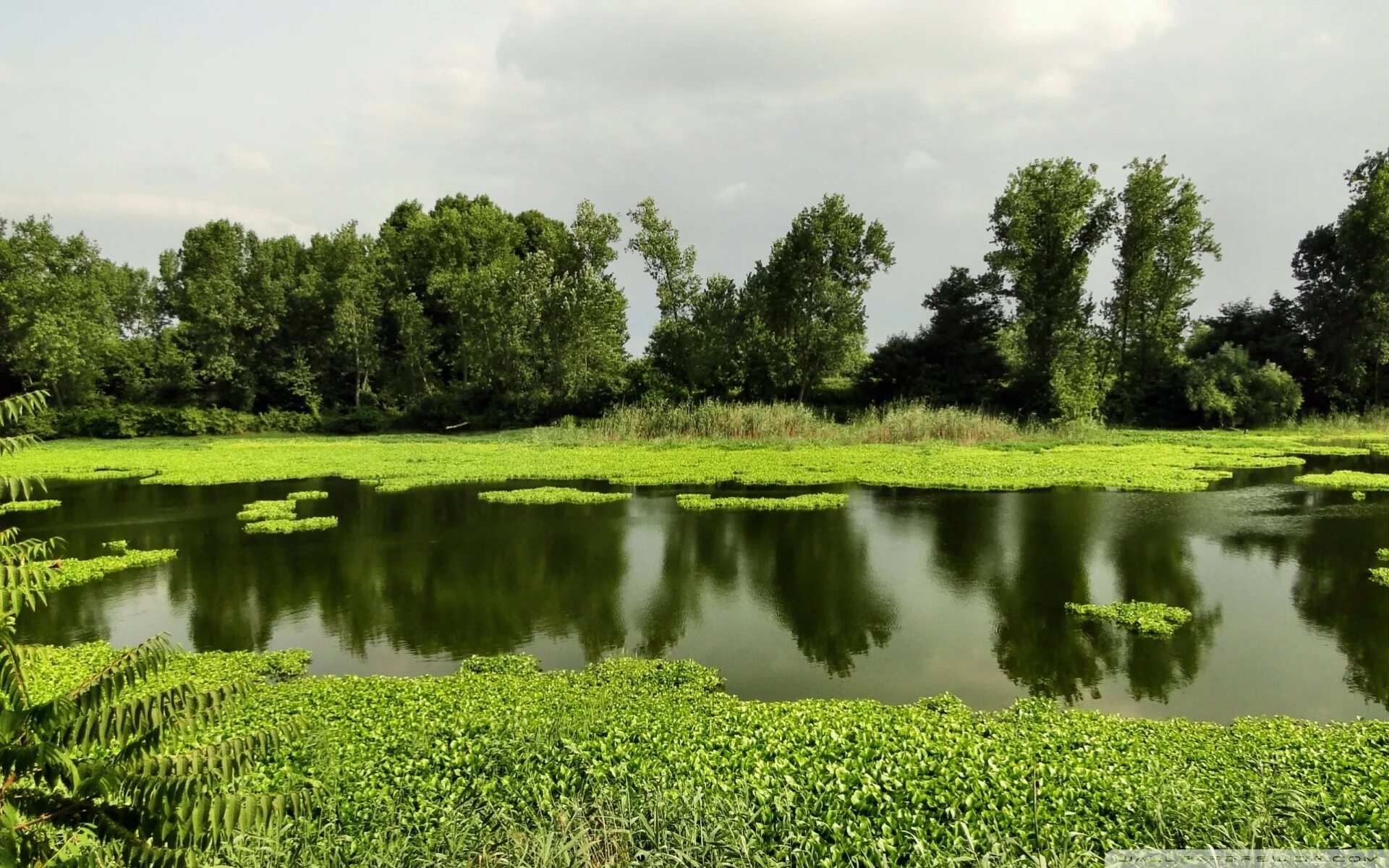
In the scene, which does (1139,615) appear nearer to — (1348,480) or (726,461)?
(1348,480)

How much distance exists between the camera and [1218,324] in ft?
141

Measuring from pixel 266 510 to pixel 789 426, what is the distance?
1946 cm

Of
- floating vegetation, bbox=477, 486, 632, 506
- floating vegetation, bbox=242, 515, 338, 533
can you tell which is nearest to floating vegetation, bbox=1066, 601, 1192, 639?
floating vegetation, bbox=477, 486, 632, 506

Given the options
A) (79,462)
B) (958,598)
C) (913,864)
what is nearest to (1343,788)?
(913,864)

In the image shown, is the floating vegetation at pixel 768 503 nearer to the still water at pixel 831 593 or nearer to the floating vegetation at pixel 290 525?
the still water at pixel 831 593

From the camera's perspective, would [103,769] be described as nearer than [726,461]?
Yes

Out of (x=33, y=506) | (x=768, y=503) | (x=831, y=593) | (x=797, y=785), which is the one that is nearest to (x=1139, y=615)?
(x=831, y=593)

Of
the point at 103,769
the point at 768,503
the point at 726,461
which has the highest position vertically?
the point at 103,769

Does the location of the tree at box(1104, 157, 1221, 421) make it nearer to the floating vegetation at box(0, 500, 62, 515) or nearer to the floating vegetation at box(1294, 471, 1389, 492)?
the floating vegetation at box(1294, 471, 1389, 492)

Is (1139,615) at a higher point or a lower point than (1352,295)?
lower

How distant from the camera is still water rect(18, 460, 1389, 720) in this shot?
792 cm

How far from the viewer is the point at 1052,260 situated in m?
37.2

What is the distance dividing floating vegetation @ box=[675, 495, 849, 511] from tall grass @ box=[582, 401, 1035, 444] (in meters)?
12.0

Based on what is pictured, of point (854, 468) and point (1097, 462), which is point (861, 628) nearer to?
point (854, 468)
